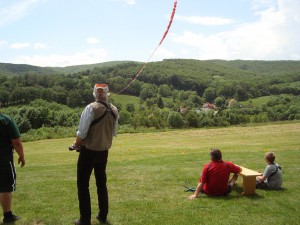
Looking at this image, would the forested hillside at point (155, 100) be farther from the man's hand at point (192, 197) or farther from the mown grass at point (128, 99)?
the man's hand at point (192, 197)

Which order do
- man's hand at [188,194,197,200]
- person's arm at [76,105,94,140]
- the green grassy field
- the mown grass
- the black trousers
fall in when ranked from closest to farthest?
1. person's arm at [76,105,94,140]
2. the black trousers
3. the green grassy field
4. man's hand at [188,194,197,200]
5. the mown grass

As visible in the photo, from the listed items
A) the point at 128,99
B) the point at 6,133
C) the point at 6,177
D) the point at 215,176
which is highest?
the point at 128,99

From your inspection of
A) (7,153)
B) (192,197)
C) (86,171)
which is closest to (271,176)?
(192,197)

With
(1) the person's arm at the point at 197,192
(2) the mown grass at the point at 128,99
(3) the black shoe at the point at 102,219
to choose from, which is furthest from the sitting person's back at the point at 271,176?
(2) the mown grass at the point at 128,99

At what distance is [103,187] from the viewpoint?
643cm

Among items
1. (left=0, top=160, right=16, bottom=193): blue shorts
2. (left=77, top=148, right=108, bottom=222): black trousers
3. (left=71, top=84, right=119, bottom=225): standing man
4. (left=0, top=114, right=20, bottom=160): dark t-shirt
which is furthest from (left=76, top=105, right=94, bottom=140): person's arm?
(left=0, top=160, right=16, bottom=193): blue shorts

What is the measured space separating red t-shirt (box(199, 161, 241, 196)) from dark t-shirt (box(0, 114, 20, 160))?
4501mm

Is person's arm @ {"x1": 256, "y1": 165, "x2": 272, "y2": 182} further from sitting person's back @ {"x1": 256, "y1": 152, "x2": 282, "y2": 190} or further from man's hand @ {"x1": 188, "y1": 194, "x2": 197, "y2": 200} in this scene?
man's hand @ {"x1": 188, "y1": 194, "x2": 197, "y2": 200}

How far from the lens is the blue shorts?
20.5 ft

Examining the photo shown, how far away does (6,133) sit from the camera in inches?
244

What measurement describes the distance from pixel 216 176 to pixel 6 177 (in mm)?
4800

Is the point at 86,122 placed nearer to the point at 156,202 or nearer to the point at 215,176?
the point at 156,202

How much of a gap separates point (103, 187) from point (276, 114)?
106670 millimetres

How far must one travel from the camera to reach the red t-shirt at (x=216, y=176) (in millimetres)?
8039
